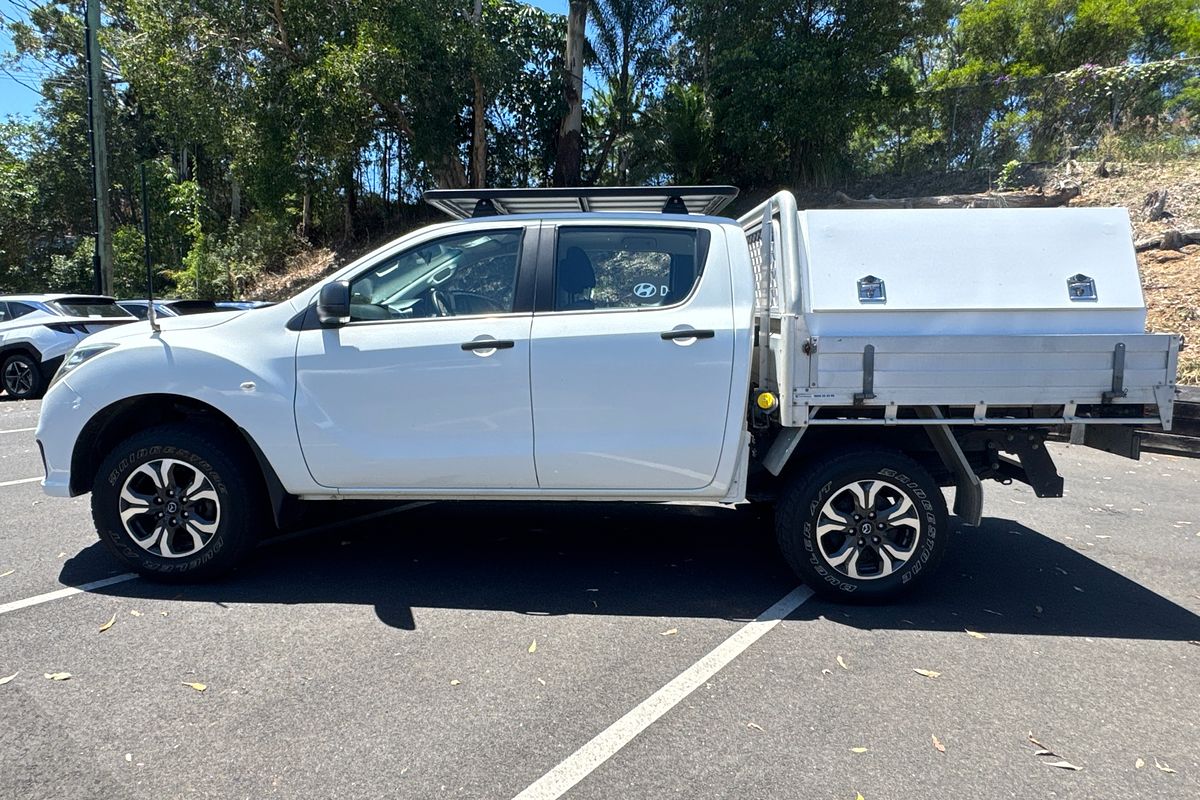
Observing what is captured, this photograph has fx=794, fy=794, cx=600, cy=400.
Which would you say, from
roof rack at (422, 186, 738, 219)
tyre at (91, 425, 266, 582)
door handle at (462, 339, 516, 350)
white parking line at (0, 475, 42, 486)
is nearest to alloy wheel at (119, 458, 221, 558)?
tyre at (91, 425, 266, 582)

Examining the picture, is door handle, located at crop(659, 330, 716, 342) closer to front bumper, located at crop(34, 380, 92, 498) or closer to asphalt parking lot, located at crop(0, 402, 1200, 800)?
asphalt parking lot, located at crop(0, 402, 1200, 800)

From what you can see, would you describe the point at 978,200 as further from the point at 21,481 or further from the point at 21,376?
the point at 21,376

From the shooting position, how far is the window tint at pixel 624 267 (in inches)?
168

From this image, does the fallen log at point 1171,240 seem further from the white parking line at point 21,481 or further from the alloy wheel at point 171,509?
the white parking line at point 21,481

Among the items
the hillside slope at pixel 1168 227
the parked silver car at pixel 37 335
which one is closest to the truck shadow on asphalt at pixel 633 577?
the hillside slope at pixel 1168 227

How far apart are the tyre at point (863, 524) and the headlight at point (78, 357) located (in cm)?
393

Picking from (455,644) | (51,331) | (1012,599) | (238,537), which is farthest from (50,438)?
(51,331)

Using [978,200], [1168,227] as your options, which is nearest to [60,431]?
[1168,227]

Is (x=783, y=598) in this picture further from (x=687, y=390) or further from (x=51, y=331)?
(x=51, y=331)

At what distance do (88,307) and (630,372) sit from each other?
12.9m

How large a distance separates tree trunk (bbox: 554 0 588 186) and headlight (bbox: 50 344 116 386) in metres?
16.4

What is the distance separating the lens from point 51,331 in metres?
12.6

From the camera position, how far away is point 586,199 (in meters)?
5.07

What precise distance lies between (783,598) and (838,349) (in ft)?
4.68
